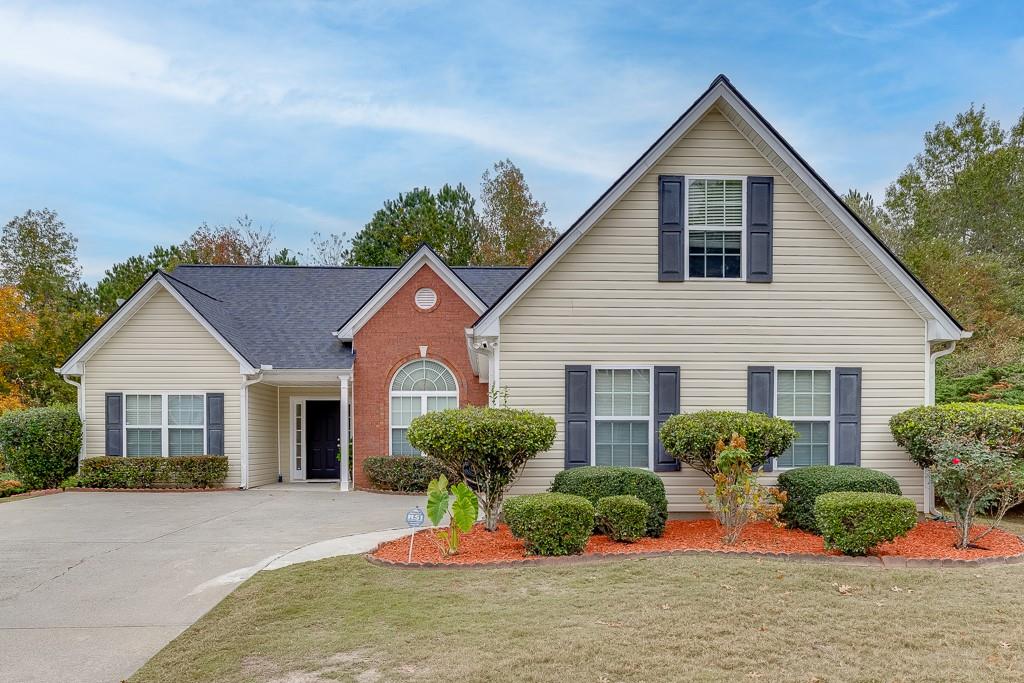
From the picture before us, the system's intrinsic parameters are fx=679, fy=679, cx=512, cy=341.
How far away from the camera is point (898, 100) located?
25641mm

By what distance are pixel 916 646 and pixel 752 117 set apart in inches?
294

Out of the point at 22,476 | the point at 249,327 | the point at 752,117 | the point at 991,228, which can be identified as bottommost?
the point at 22,476

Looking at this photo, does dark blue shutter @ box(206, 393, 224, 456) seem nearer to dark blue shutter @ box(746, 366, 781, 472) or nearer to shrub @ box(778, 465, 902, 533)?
dark blue shutter @ box(746, 366, 781, 472)

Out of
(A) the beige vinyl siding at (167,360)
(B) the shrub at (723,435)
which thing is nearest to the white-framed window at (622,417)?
(B) the shrub at (723,435)

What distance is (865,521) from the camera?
7.41 meters

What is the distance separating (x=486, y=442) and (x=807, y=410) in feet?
17.0

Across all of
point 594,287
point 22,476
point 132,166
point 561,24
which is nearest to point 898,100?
point 561,24

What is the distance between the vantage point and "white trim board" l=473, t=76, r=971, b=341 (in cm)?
1005

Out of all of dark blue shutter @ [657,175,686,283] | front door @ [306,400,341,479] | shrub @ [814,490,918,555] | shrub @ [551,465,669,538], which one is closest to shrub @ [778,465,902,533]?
shrub @ [814,490,918,555]

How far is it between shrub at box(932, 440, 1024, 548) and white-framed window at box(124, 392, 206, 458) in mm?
14913

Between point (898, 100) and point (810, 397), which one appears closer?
point (810, 397)

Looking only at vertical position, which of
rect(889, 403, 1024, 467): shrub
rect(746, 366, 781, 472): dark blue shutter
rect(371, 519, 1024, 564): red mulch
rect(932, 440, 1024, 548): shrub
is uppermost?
rect(746, 366, 781, 472): dark blue shutter

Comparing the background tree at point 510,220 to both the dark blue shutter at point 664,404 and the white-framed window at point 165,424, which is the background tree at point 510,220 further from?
the dark blue shutter at point 664,404

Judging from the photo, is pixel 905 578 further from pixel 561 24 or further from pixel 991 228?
pixel 991 228
